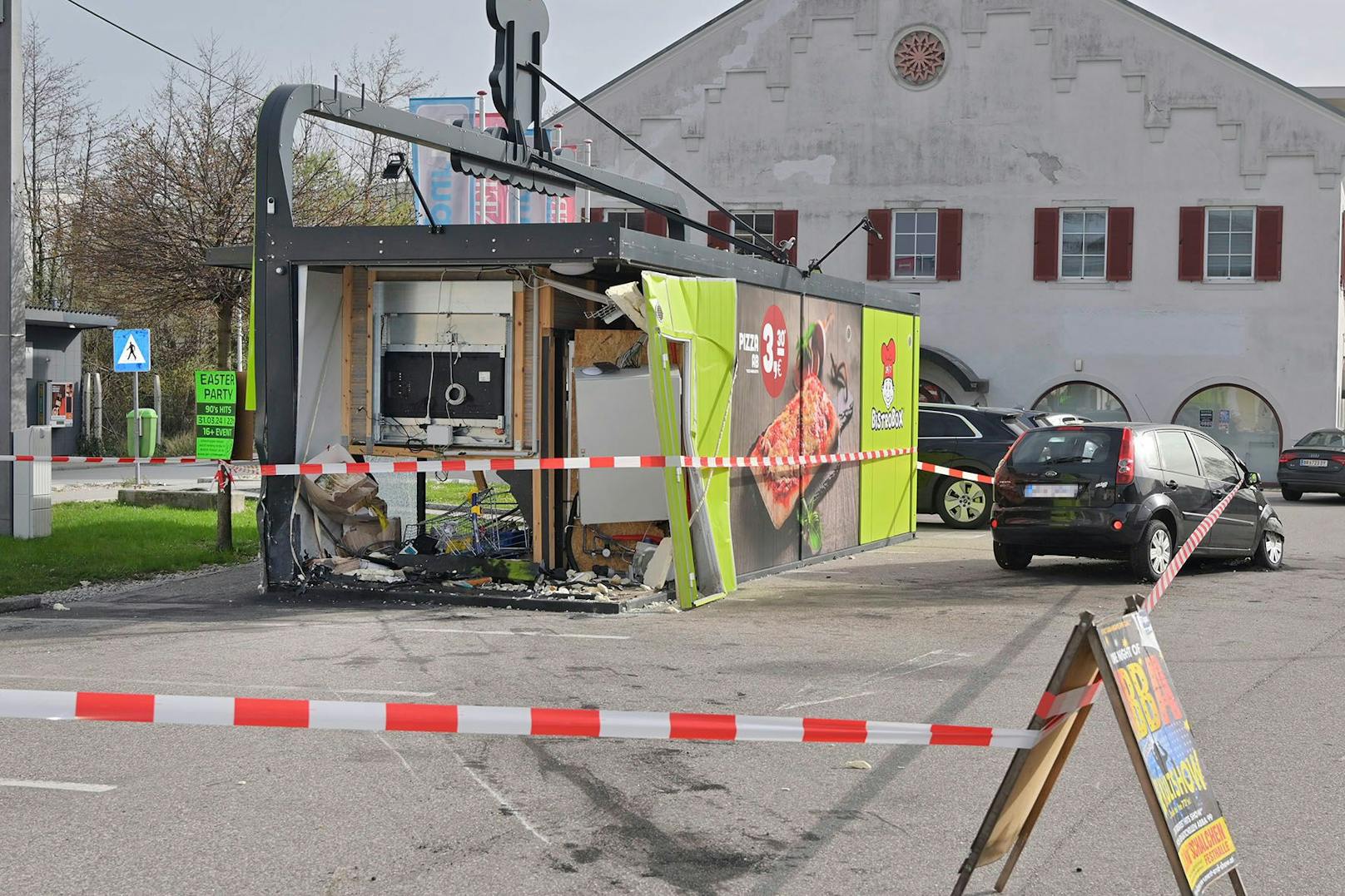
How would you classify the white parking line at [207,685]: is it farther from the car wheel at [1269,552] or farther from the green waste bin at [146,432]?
the green waste bin at [146,432]

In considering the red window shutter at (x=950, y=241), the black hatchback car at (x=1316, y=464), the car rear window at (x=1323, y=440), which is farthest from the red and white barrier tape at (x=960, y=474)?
the red window shutter at (x=950, y=241)

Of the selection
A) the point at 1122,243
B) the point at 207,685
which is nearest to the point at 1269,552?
the point at 207,685

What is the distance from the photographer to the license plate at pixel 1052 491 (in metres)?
13.9

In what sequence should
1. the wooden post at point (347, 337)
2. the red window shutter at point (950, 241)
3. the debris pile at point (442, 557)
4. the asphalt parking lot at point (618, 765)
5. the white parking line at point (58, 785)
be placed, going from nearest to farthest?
1. the asphalt parking lot at point (618, 765)
2. the white parking line at point (58, 785)
3. the debris pile at point (442, 557)
4. the wooden post at point (347, 337)
5. the red window shutter at point (950, 241)

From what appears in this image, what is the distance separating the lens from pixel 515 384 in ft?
42.3

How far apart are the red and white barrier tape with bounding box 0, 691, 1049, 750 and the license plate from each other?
949 cm

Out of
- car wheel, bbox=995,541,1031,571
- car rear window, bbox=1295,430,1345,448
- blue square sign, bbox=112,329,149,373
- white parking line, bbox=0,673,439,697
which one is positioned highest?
blue square sign, bbox=112,329,149,373

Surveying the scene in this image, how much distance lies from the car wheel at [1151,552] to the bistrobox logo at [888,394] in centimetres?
383

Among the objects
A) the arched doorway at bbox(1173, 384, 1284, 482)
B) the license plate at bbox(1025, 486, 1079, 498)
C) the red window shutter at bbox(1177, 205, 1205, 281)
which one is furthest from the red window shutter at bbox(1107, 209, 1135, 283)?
the license plate at bbox(1025, 486, 1079, 498)

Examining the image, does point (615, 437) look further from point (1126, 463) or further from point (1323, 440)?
point (1323, 440)

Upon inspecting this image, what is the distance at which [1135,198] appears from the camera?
108 feet

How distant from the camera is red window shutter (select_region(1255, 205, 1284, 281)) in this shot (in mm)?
32312

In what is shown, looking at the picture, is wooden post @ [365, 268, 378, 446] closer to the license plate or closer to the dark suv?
the license plate

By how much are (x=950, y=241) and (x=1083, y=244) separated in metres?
2.82
